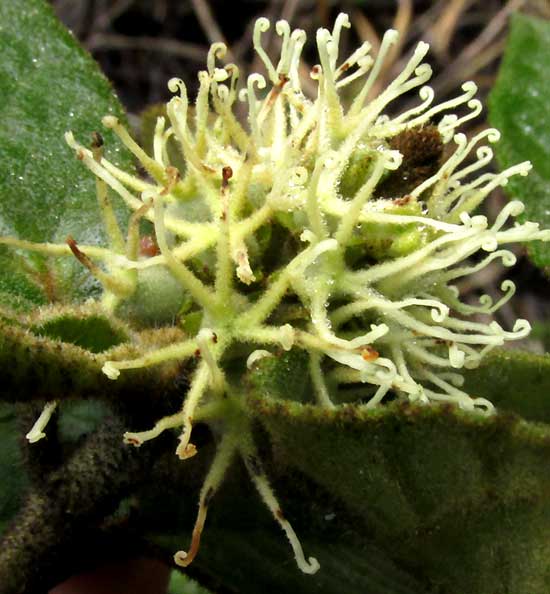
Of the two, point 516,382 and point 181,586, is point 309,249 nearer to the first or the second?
point 516,382

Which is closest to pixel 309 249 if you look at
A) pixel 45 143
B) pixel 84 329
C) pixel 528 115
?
pixel 84 329

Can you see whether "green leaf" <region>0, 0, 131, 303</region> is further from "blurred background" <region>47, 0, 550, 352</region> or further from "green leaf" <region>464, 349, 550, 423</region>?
"blurred background" <region>47, 0, 550, 352</region>

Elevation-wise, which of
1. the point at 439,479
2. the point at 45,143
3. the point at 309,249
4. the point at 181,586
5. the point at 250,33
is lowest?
the point at 181,586

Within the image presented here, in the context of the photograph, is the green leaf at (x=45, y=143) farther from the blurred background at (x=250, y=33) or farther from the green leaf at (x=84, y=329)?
the blurred background at (x=250, y=33)

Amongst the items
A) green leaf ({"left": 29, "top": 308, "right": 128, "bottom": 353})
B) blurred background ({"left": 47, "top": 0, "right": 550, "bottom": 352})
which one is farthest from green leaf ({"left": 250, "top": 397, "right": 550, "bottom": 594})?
blurred background ({"left": 47, "top": 0, "right": 550, "bottom": 352})

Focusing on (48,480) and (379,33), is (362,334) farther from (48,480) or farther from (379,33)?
(379,33)

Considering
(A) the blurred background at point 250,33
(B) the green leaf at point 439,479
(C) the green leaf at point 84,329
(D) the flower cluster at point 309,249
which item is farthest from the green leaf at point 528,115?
(A) the blurred background at point 250,33
